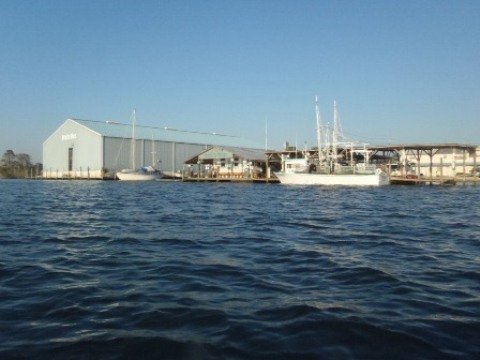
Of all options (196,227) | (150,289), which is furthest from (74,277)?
(196,227)

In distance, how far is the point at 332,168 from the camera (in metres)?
72.1

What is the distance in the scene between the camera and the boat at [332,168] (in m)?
64.4

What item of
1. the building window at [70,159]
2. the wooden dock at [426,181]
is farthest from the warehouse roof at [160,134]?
the wooden dock at [426,181]

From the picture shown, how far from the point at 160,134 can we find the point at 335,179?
166 ft

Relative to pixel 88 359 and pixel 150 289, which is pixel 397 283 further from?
pixel 88 359

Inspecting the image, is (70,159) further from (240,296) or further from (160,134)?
(240,296)

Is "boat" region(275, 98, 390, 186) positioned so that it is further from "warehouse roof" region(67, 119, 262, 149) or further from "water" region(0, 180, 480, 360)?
"water" region(0, 180, 480, 360)

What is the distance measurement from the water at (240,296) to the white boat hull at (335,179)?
49.8 metres

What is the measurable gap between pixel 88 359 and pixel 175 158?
9863cm

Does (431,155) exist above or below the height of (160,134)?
below

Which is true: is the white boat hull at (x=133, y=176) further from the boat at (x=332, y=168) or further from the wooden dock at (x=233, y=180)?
the boat at (x=332, y=168)

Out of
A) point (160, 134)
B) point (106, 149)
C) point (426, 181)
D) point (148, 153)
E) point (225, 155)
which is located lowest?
point (426, 181)

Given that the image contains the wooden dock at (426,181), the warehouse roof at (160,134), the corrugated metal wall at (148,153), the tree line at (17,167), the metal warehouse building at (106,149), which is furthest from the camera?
the tree line at (17,167)

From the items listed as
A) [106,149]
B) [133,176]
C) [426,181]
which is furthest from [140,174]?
[426,181]
